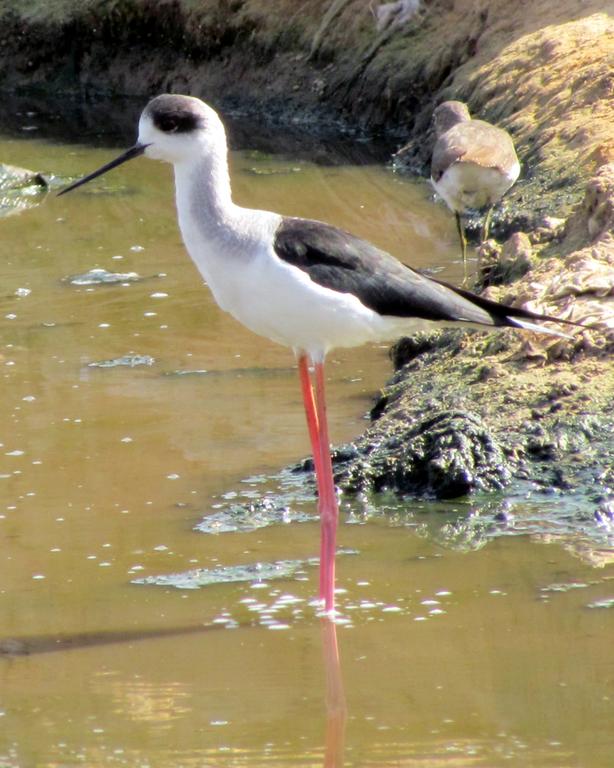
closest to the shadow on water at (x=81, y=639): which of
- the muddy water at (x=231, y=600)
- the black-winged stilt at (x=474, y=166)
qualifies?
the muddy water at (x=231, y=600)

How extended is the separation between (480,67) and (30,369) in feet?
16.6

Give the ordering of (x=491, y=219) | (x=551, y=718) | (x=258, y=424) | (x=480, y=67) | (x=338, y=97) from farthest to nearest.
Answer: (x=338, y=97) → (x=480, y=67) → (x=491, y=219) → (x=258, y=424) → (x=551, y=718)

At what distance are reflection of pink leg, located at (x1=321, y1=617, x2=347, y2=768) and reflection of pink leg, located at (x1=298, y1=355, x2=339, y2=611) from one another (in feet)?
0.74

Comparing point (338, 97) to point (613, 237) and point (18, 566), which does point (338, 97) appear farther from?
point (18, 566)

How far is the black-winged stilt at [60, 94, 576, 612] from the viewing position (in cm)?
391

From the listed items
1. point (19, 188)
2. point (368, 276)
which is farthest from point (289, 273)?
point (19, 188)

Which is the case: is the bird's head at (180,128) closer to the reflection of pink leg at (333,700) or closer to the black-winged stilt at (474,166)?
the reflection of pink leg at (333,700)

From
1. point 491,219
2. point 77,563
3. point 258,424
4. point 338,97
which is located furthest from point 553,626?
point 338,97

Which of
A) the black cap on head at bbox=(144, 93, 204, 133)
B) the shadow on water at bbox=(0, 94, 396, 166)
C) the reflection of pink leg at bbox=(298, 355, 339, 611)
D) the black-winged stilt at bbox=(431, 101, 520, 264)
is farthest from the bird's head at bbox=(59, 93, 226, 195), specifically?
the shadow on water at bbox=(0, 94, 396, 166)

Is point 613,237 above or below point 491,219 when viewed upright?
above

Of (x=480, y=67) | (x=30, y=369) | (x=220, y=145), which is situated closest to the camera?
(x=220, y=145)

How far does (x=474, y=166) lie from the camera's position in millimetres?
6641

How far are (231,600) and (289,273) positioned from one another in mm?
920

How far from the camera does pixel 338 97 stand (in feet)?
39.0
